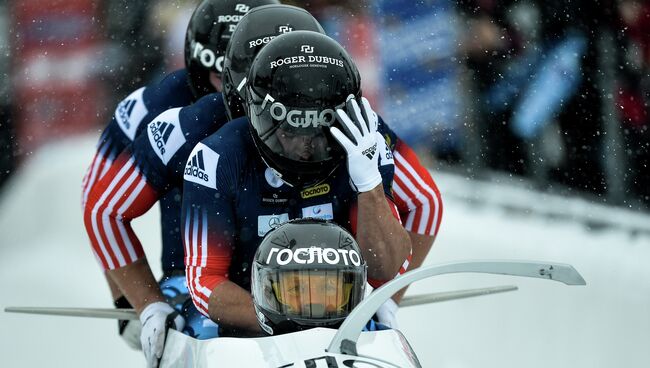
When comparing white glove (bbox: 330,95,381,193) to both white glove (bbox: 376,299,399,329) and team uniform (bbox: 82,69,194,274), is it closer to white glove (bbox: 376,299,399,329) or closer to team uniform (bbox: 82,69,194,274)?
white glove (bbox: 376,299,399,329)

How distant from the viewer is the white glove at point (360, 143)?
12.2 feet

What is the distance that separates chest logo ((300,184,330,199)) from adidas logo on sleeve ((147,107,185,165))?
649mm

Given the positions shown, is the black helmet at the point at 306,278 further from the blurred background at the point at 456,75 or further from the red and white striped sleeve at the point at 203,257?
the blurred background at the point at 456,75

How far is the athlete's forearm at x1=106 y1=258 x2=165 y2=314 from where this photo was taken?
4512mm

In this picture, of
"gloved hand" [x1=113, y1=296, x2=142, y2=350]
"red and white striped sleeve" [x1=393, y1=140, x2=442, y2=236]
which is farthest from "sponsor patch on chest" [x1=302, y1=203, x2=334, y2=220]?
"gloved hand" [x1=113, y1=296, x2=142, y2=350]

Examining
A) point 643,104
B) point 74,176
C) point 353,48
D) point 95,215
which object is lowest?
point 95,215

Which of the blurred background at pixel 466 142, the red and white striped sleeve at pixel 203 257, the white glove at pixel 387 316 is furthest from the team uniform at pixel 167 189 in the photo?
the blurred background at pixel 466 142

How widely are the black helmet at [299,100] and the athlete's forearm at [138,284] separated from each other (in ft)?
3.14

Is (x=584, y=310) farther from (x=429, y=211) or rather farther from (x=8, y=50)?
(x=8, y=50)

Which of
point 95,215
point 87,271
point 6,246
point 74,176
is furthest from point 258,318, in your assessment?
point 74,176

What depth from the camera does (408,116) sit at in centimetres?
862

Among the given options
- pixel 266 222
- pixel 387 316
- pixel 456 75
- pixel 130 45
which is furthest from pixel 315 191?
pixel 130 45

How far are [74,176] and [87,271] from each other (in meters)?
1.17

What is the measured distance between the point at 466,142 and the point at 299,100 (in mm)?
4709
